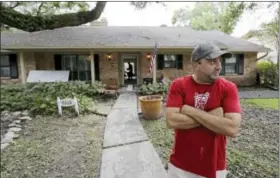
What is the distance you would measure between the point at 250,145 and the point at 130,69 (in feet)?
36.4

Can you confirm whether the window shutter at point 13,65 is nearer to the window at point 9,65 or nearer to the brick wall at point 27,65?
the window at point 9,65

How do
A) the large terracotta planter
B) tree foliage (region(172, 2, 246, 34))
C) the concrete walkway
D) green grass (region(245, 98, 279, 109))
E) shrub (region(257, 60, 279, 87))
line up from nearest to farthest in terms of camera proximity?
1. the concrete walkway
2. the large terracotta planter
3. green grass (region(245, 98, 279, 109))
4. shrub (region(257, 60, 279, 87))
5. tree foliage (region(172, 2, 246, 34))

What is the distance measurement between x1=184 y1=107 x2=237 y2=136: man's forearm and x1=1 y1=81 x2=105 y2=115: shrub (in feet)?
20.6

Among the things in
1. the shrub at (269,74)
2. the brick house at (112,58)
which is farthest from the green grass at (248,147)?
the shrub at (269,74)

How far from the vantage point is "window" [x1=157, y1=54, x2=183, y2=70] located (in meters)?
13.4

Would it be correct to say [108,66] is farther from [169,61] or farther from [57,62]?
[169,61]

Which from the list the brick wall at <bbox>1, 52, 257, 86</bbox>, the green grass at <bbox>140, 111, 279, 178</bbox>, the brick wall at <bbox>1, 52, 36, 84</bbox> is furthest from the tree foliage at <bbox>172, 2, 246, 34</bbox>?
the green grass at <bbox>140, 111, 279, 178</bbox>

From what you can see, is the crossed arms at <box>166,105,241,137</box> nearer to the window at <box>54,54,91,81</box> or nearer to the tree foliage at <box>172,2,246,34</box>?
the window at <box>54,54,91,81</box>

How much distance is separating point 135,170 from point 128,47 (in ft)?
26.9

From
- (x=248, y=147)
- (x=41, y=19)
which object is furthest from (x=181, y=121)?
(x=41, y=19)

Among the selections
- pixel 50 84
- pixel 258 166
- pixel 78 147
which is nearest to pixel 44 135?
pixel 78 147

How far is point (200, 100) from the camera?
6.24 ft

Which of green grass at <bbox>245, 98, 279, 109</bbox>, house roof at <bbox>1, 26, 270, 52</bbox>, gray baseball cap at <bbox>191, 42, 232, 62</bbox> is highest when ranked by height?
house roof at <bbox>1, 26, 270, 52</bbox>

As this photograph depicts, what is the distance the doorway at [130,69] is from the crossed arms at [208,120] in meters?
11.9
